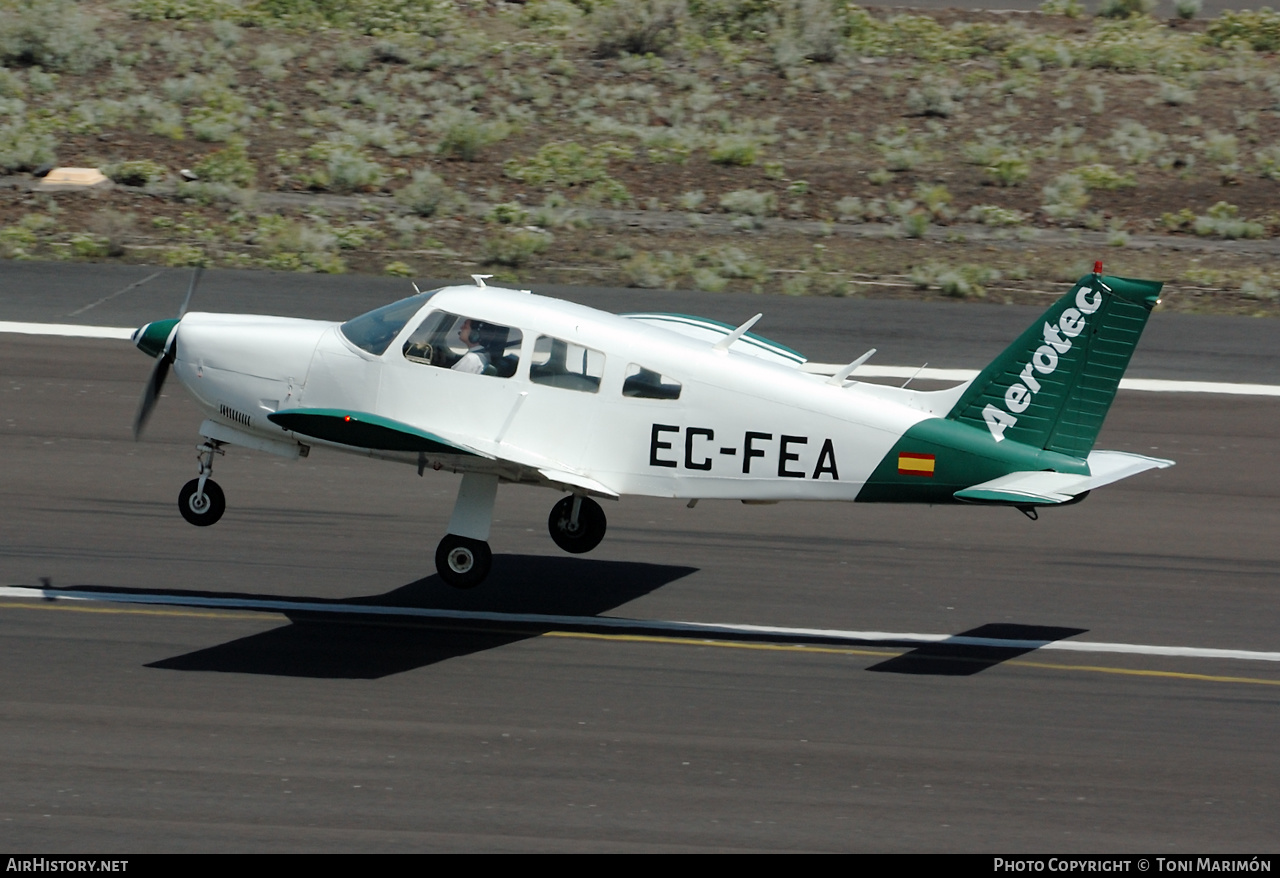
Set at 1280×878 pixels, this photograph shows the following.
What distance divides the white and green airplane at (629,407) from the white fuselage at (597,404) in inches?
0.6

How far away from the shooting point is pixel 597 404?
12438 millimetres

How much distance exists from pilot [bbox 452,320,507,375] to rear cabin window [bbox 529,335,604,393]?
0.30 m

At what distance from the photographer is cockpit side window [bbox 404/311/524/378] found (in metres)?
12.5

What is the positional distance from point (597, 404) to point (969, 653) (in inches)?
143

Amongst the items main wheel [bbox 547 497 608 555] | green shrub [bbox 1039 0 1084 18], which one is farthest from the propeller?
green shrub [bbox 1039 0 1084 18]

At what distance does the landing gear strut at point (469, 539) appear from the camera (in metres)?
12.5

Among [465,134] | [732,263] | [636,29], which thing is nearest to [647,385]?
[732,263]

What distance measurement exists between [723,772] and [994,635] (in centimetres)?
371

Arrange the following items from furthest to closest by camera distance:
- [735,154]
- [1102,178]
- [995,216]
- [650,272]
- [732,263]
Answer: [735,154] < [1102,178] < [995,216] < [732,263] < [650,272]

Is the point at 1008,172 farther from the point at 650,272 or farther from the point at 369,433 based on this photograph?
the point at 369,433

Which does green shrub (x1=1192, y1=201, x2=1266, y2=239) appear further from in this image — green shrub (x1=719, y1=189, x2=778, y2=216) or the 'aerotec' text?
the 'aerotec' text

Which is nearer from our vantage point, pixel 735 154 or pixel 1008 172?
pixel 1008 172
